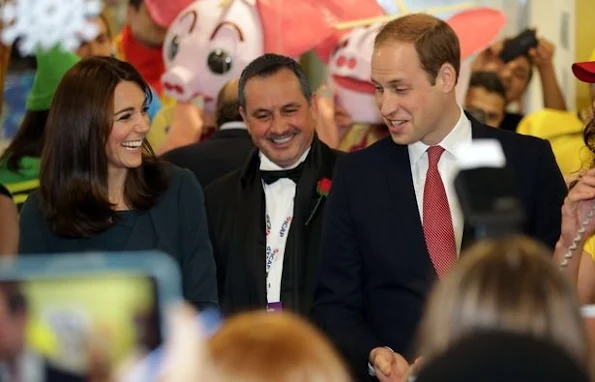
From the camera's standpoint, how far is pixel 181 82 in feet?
17.3

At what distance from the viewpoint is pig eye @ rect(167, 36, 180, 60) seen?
5309 millimetres

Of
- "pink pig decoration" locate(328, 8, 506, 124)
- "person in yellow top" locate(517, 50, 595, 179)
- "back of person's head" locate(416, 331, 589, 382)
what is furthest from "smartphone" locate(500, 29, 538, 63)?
"back of person's head" locate(416, 331, 589, 382)

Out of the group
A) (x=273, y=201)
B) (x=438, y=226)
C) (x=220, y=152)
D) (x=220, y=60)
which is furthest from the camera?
(x=220, y=60)

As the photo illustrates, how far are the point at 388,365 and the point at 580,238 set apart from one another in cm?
56

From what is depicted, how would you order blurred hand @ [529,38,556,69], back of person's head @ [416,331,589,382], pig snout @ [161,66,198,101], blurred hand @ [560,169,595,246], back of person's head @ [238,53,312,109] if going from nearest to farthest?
1. back of person's head @ [416,331,589,382]
2. blurred hand @ [560,169,595,246]
3. back of person's head @ [238,53,312,109]
4. pig snout @ [161,66,198,101]
5. blurred hand @ [529,38,556,69]

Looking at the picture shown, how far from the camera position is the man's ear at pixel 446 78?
3.41m

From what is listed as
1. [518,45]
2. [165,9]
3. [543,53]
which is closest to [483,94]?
[518,45]

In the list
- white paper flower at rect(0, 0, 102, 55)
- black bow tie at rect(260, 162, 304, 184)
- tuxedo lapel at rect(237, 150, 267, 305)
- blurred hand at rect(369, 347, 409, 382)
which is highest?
white paper flower at rect(0, 0, 102, 55)

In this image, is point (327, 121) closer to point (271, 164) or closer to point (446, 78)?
point (271, 164)

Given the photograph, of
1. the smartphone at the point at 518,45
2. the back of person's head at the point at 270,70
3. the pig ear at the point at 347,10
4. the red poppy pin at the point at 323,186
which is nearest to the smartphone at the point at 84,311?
the red poppy pin at the point at 323,186

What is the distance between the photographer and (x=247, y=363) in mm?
1687

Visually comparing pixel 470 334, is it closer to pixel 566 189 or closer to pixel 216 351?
pixel 216 351

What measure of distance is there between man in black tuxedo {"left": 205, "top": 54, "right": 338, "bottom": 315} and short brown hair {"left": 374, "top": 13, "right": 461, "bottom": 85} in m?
0.71

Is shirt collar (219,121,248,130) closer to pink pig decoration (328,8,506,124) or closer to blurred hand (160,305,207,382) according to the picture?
pink pig decoration (328,8,506,124)
